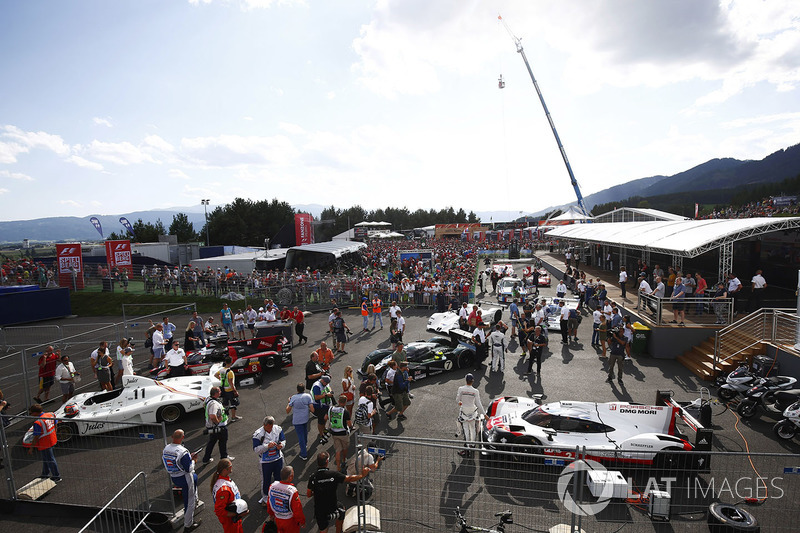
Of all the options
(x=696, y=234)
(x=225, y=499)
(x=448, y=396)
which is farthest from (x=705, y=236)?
(x=225, y=499)

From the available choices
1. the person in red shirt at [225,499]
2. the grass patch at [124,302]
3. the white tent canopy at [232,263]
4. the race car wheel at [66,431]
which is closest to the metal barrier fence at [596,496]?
the person in red shirt at [225,499]

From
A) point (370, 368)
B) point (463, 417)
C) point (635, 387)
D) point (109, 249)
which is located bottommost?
point (635, 387)

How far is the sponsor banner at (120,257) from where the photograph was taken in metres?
26.8

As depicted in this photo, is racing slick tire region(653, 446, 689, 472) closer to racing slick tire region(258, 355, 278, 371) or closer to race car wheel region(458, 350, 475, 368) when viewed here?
race car wheel region(458, 350, 475, 368)

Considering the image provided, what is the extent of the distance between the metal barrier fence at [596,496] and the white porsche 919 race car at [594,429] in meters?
0.28

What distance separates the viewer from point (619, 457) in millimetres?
6574

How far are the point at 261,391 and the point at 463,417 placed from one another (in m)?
6.59

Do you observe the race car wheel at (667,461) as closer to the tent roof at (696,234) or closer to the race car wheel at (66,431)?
the tent roof at (696,234)

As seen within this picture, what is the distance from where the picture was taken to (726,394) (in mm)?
10070

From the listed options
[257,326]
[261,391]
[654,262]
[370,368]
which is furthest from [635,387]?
[654,262]

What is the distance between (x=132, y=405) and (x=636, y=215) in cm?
3551

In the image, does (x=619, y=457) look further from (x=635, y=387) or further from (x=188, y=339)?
(x=188, y=339)

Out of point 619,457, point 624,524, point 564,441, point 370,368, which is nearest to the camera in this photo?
point 624,524

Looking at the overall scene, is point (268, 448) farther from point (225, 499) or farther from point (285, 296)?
point (285, 296)
